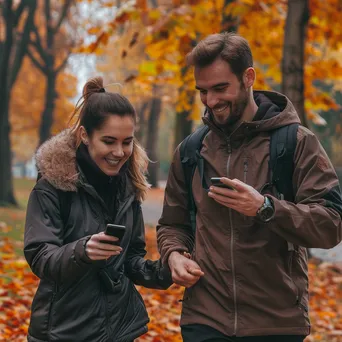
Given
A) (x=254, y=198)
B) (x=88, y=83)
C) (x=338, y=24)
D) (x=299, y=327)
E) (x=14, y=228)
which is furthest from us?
(x=14, y=228)

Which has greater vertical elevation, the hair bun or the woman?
the hair bun

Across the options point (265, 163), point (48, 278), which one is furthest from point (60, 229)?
point (265, 163)

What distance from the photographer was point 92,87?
3840mm

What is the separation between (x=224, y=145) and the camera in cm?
342

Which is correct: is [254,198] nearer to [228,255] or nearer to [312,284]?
[228,255]

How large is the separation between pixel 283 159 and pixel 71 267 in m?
1.11

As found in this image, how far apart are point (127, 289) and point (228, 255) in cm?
65

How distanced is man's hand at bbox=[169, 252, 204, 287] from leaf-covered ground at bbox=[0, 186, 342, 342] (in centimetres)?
293

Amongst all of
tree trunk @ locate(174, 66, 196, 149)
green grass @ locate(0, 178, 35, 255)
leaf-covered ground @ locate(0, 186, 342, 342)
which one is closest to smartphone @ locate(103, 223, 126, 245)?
leaf-covered ground @ locate(0, 186, 342, 342)

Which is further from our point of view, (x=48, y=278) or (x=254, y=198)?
(x=48, y=278)

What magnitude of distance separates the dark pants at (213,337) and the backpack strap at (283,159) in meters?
0.67

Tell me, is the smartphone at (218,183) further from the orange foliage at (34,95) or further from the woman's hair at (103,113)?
the orange foliage at (34,95)

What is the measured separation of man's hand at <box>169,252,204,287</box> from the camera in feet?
10.9

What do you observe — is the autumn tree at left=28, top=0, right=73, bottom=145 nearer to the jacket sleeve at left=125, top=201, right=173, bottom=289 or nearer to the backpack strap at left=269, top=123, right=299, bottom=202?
the jacket sleeve at left=125, top=201, right=173, bottom=289
